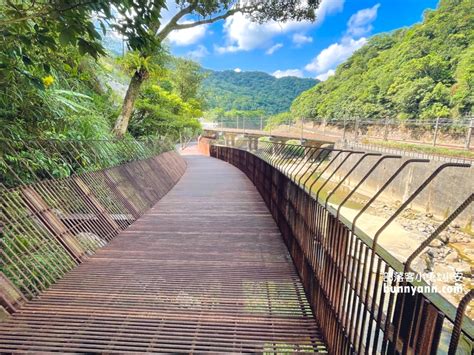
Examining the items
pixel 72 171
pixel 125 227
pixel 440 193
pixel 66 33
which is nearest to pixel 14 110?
pixel 72 171

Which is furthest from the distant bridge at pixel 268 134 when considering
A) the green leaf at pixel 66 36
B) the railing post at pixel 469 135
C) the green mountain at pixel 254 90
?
the green mountain at pixel 254 90

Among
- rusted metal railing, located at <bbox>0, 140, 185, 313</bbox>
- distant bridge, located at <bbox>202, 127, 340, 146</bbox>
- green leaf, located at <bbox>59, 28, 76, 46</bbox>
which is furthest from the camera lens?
distant bridge, located at <bbox>202, 127, 340, 146</bbox>

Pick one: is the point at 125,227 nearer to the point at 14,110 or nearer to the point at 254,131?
the point at 14,110

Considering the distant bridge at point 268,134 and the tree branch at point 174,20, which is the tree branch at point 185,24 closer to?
the tree branch at point 174,20

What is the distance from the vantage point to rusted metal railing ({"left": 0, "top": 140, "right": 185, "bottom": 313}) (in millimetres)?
2418

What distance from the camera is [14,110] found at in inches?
132

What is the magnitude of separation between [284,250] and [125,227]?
260 cm

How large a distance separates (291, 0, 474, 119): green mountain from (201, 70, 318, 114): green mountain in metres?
28.0

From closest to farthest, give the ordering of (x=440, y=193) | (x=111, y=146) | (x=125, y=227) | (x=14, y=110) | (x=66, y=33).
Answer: (x=66, y=33)
(x=14, y=110)
(x=125, y=227)
(x=111, y=146)
(x=440, y=193)

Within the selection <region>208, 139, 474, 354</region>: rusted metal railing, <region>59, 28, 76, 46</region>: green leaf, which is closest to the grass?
<region>208, 139, 474, 354</region>: rusted metal railing

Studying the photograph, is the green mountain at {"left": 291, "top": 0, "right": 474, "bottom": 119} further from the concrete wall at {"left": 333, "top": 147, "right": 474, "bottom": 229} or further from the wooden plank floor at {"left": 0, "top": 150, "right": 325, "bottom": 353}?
the wooden plank floor at {"left": 0, "top": 150, "right": 325, "bottom": 353}

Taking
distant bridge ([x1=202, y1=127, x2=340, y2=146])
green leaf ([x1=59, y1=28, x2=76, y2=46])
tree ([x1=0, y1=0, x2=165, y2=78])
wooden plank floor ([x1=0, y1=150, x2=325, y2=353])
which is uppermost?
tree ([x1=0, y1=0, x2=165, y2=78])

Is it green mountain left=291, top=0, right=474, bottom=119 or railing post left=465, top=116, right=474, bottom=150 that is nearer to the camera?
railing post left=465, top=116, right=474, bottom=150

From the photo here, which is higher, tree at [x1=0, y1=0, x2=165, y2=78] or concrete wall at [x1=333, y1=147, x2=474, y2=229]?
tree at [x1=0, y1=0, x2=165, y2=78]
